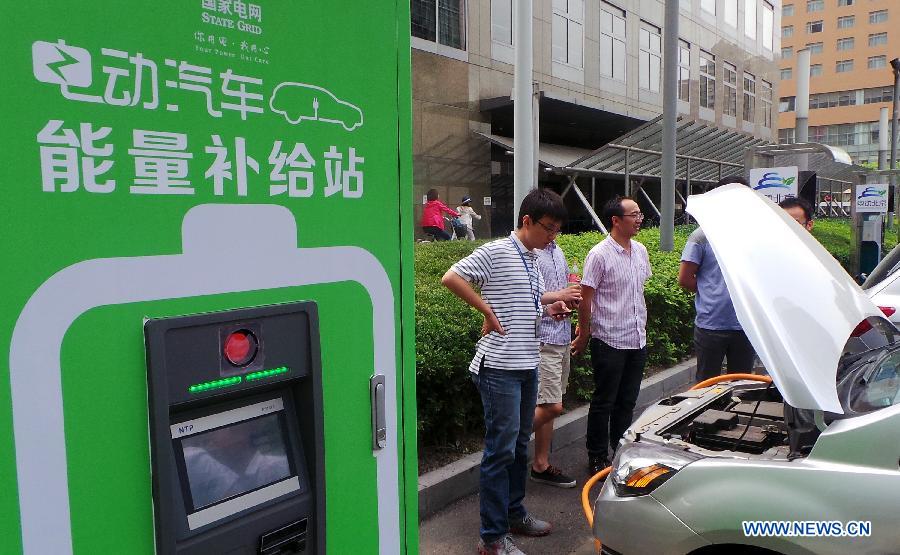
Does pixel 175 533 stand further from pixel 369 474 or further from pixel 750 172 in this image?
pixel 750 172

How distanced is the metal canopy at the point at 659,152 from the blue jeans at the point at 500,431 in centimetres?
1209

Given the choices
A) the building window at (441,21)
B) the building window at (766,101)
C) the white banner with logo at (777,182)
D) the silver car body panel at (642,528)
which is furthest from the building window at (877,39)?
the silver car body panel at (642,528)

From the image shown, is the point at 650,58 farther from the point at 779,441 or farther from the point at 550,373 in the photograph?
the point at 779,441

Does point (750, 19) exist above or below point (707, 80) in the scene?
above

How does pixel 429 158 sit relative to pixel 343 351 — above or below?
above

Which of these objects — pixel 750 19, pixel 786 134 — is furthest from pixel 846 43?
pixel 750 19

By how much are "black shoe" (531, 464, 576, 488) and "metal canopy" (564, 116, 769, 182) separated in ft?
37.2

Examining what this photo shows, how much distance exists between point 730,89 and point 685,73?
5.17 metres

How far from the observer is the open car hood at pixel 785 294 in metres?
2.55

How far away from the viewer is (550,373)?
4172 millimetres

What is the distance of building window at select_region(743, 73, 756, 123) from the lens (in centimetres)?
3102

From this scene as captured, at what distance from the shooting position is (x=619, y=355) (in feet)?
14.4

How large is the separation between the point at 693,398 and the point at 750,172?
7.24 m

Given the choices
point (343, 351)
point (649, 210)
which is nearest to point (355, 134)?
point (343, 351)
